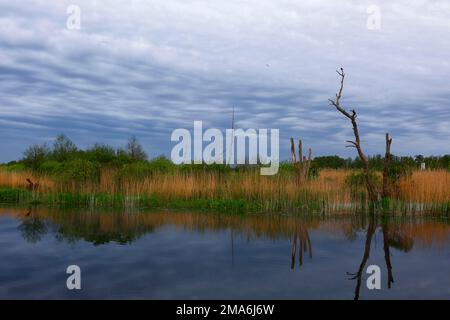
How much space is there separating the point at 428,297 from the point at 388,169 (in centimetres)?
935

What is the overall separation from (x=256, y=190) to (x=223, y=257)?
252 inches

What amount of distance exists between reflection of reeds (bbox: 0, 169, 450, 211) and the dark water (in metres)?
1.45

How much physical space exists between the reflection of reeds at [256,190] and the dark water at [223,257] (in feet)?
4.76

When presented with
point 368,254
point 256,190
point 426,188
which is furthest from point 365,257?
point 426,188

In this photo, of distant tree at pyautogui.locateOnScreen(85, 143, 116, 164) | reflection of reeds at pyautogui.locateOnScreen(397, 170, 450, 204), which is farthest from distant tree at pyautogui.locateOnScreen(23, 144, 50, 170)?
reflection of reeds at pyautogui.locateOnScreen(397, 170, 450, 204)

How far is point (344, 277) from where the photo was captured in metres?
5.84

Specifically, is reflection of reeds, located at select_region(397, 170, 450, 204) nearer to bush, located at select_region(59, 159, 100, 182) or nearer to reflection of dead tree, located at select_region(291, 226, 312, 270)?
reflection of dead tree, located at select_region(291, 226, 312, 270)

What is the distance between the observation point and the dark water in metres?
5.19

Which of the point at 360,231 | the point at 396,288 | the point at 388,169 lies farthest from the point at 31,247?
the point at 388,169

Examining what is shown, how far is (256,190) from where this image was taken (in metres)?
13.2

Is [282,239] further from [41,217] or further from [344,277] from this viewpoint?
[41,217]

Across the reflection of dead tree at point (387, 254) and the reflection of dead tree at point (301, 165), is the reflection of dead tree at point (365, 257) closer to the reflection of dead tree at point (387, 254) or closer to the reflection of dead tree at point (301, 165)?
the reflection of dead tree at point (387, 254)

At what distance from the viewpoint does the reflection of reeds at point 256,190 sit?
12484 mm

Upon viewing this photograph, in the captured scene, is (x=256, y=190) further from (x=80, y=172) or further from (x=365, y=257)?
(x=80, y=172)
